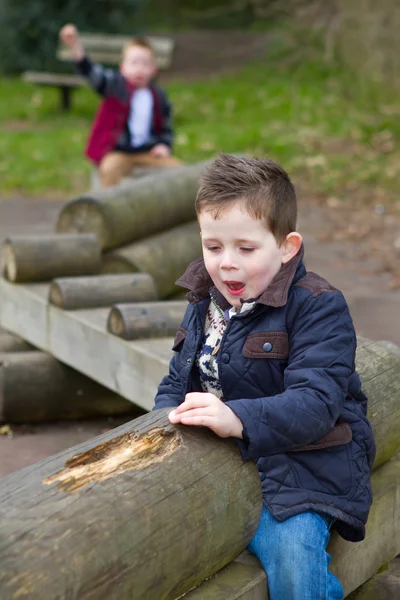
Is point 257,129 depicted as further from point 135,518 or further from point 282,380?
point 135,518

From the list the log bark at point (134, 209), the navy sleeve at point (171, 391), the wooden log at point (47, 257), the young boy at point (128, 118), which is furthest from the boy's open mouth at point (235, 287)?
the young boy at point (128, 118)

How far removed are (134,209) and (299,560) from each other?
378 cm

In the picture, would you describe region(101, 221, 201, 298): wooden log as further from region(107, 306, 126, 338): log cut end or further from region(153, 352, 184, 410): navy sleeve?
region(153, 352, 184, 410): navy sleeve

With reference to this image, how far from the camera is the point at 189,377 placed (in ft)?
9.67

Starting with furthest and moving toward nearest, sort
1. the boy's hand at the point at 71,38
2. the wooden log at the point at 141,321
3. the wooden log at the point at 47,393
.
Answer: the boy's hand at the point at 71,38, the wooden log at the point at 47,393, the wooden log at the point at 141,321

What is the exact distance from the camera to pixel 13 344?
5566 millimetres

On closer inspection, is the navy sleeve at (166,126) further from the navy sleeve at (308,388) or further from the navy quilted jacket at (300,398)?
the navy sleeve at (308,388)

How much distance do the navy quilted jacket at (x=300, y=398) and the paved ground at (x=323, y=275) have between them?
202 cm

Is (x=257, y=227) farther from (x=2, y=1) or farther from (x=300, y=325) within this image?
(x=2, y=1)

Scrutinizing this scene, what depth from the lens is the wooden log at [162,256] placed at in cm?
611

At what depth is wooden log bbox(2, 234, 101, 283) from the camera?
17.8 ft

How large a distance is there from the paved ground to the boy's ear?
2.13m

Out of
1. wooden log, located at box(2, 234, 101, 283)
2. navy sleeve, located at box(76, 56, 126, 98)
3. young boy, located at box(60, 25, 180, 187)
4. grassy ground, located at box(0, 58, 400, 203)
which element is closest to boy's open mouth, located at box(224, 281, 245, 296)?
wooden log, located at box(2, 234, 101, 283)

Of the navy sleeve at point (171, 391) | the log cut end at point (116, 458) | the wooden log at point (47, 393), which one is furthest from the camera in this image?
the wooden log at point (47, 393)
